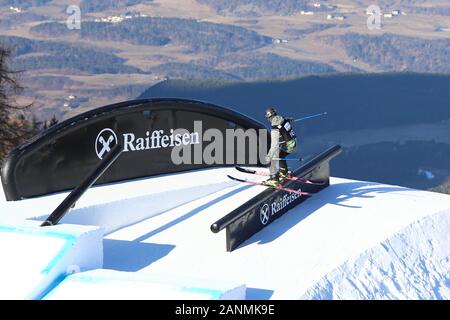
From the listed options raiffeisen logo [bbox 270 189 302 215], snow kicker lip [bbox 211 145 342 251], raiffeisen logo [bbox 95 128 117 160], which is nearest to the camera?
snow kicker lip [bbox 211 145 342 251]

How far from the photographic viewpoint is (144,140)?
18266 millimetres

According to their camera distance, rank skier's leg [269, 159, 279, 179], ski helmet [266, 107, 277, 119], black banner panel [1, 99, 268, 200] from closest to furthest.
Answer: black banner panel [1, 99, 268, 200] → ski helmet [266, 107, 277, 119] → skier's leg [269, 159, 279, 179]

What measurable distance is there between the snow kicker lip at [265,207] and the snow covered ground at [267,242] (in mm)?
161

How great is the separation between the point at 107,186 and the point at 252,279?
16.1ft

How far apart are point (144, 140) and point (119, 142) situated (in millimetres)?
623

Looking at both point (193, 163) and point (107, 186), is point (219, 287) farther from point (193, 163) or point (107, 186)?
point (193, 163)

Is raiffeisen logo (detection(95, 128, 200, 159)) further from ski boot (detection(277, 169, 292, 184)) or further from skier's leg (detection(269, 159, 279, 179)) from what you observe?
ski boot (detection(277, 169, 292, 184))

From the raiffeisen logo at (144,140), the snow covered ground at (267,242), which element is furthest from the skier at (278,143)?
the raiffeisen logo at (144,140)

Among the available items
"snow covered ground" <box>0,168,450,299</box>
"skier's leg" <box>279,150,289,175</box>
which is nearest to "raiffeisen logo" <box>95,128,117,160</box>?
"snow covered ground" <box>0,168,450,299</box>

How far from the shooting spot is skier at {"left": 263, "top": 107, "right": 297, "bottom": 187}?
55.7ft

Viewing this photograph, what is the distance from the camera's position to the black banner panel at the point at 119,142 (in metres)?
16.6

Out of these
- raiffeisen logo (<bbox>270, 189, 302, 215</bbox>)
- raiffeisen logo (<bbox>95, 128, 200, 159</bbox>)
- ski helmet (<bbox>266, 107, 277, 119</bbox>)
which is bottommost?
raiffeisen logo (<bbox>270, 189, 302, 215</bbox>)

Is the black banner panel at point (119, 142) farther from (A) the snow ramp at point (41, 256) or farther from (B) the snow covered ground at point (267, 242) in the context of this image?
(A) the snow ramp at point (41, 256)
